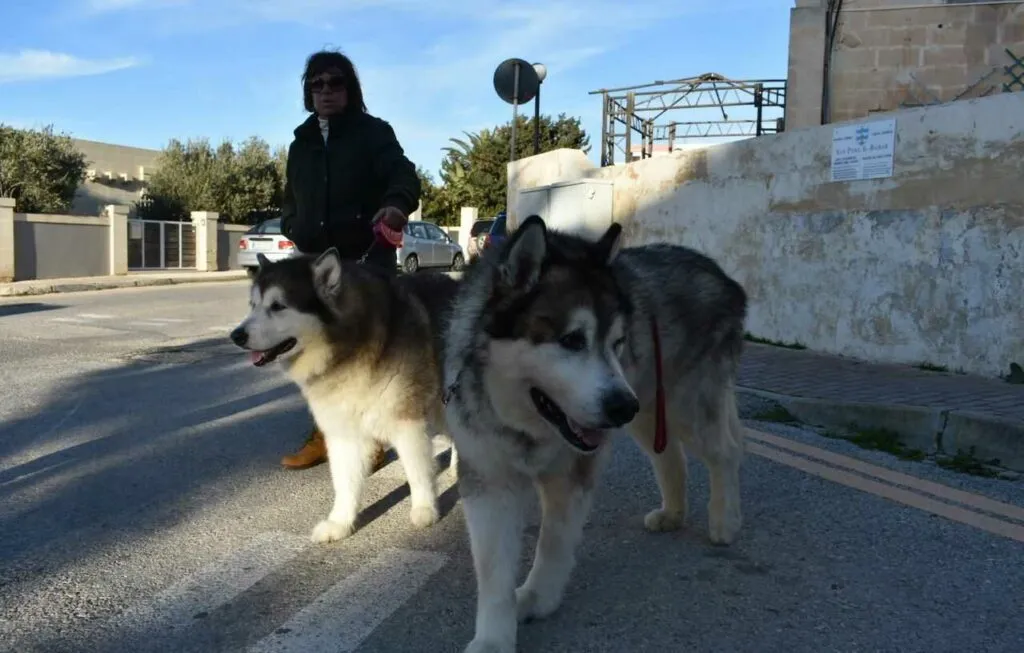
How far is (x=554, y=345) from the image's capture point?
8.49 ft

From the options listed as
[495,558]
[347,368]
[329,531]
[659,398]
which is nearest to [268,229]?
[347,368]

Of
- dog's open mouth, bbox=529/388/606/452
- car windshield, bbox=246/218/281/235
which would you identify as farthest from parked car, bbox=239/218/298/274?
dog's open mouth, bbox=529/388/606/452

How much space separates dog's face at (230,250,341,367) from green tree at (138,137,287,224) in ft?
106

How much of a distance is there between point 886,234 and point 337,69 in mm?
6164

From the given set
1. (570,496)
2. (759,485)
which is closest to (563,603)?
(570,496)

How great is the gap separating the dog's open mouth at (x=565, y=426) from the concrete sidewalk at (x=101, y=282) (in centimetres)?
1911

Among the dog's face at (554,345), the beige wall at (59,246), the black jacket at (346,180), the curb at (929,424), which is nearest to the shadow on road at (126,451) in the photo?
the black jacket at (346,180)

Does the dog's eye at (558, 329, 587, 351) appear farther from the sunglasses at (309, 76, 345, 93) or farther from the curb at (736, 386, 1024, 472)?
the curb at (736, 386, 1024, 472)

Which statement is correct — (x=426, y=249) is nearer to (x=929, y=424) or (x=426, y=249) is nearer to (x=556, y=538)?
(x=929, y=424)

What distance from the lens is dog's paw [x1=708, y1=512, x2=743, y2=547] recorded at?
3.72 meters

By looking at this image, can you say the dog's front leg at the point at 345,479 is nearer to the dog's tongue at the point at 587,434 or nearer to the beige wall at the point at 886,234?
the dog's tongue at the point at 587,434

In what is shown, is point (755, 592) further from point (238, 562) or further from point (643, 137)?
point (643, 137)

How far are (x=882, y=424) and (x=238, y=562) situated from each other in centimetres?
472

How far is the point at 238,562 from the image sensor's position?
3.45m
